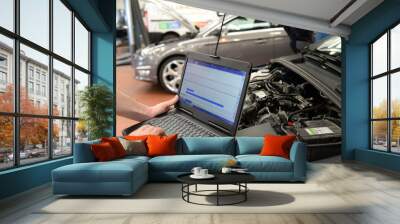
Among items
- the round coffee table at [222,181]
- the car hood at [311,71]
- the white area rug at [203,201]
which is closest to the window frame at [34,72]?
the white area rug at [203,201]

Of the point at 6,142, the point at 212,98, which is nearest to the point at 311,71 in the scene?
the point at 212,98

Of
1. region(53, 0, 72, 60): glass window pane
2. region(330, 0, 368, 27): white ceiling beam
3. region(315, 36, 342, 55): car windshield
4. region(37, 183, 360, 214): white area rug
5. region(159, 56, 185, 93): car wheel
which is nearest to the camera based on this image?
region(37, 183, 360, 214): white area rug

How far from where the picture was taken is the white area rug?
3.62 metres

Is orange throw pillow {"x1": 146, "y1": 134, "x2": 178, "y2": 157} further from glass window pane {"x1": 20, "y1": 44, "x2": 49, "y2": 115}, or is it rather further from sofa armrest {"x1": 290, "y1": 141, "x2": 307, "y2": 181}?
sofa armrest {"x1": 290, "y1": 141, "x2": 307, "y2": 181}

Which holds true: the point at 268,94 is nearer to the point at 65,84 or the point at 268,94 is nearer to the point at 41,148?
the point at 65,84

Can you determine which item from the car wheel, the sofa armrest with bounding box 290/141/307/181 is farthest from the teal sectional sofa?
the car wheel

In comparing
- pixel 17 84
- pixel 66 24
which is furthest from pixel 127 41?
pixel 17 84

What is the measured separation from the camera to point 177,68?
765 cm

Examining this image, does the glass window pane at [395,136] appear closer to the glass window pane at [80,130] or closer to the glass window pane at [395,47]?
the glass window pane at [395,47]

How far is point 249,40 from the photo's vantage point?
7.86 metres

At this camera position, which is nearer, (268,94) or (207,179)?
(207,179)

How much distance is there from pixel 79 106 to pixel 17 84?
224 cm

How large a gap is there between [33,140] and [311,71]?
529 centimetres

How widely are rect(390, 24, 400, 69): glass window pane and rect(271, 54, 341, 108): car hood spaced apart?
1387mm
